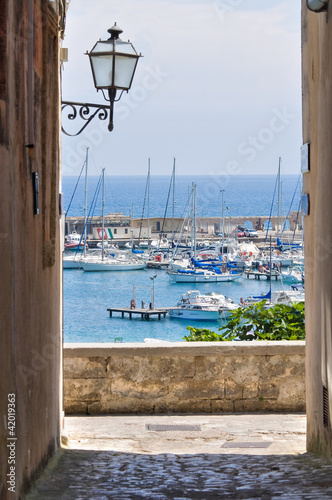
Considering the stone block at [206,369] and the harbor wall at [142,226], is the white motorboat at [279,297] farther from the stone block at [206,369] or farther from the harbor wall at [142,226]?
the stone block at [206,369]

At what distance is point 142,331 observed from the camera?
4647 centimetres

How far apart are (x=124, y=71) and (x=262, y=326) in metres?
3.02

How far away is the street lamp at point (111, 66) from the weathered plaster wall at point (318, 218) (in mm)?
1548

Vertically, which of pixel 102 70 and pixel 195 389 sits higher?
pixel 102 70

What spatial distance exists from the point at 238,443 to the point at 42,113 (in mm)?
3112

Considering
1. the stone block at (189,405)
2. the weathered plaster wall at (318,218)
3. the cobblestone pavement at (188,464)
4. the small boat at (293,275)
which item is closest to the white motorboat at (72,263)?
the small boat at (293,275)

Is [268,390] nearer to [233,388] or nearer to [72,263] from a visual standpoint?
[233,388]

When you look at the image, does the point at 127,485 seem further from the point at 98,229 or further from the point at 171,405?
the point at 98,229

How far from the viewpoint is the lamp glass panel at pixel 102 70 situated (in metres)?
7.13

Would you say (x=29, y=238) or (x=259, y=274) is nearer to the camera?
(x=29, y=238)

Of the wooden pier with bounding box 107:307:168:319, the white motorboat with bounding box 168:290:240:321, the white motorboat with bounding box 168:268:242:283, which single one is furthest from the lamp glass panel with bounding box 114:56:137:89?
the white motorboat with bounding box 168:268:242:283

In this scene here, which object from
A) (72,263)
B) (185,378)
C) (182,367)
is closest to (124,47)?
(182,367)

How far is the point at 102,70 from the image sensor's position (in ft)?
23.5

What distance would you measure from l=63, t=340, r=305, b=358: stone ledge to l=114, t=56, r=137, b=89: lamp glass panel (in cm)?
236
